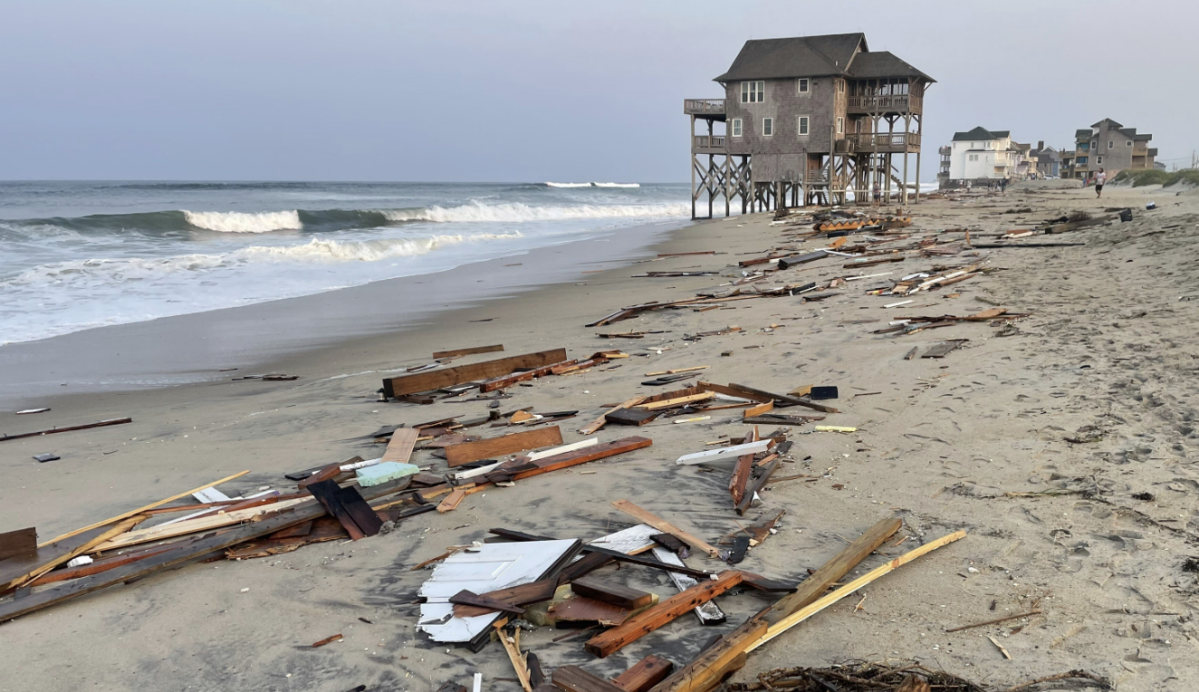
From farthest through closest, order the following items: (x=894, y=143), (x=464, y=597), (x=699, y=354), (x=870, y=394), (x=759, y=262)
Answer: (x=894, y=143) < (x=759, y=262) < (x=699, y=354) < (x=870, y=394) < (x=464, y=597)

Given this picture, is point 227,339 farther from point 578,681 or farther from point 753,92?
point 753,92

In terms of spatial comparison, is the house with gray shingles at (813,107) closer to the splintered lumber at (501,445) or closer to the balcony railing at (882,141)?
the balcony railing at (882,141)

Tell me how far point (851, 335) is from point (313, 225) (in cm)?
4188

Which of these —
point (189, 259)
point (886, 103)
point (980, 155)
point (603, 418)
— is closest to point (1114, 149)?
point (980, 155)

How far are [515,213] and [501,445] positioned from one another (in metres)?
52.7

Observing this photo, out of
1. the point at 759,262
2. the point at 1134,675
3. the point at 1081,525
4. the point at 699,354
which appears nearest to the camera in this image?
the point at 1134,675

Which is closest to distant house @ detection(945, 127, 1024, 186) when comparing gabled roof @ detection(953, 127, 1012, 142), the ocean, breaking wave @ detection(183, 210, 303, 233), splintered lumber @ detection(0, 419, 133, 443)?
gabled roof @ detection(953, 127, 1012, 142)

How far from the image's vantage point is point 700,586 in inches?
146

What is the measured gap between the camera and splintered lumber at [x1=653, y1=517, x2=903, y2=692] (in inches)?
118

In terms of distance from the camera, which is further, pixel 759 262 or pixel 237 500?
pixel 759 262

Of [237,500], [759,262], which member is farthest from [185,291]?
[237,500]

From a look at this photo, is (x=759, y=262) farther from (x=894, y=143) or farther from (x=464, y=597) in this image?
(x=894, y=143)

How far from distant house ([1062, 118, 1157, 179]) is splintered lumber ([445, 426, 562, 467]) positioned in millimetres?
115007

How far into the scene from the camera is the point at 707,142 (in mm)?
47125
